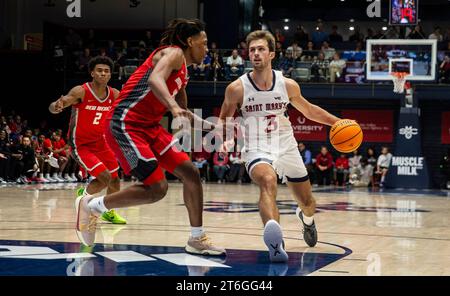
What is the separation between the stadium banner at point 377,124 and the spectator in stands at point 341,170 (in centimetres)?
215

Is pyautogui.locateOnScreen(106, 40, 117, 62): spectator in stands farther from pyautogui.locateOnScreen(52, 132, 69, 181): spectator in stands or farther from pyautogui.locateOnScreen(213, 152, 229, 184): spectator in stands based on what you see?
pyautogui.locateOnScreen(213, 152, 229, 184): spectator in stands

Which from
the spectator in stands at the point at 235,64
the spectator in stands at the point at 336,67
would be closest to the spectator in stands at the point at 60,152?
the spectator in stands at the point at 235,64

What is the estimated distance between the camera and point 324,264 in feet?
19.8

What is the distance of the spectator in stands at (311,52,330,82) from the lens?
24.2m

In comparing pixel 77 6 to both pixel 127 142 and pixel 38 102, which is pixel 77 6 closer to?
pixel 38 102

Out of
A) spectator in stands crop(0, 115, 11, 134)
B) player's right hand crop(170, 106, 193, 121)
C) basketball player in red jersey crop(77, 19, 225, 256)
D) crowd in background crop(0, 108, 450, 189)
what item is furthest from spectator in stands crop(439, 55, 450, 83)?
player's right hand crop(170, 106, 193, 121)

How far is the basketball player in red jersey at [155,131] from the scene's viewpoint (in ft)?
19.9

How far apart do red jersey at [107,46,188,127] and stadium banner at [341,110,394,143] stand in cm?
2140

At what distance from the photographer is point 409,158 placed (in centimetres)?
2280

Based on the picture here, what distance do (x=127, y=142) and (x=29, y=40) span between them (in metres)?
25.2

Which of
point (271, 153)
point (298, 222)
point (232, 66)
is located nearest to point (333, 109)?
point (232, 66)

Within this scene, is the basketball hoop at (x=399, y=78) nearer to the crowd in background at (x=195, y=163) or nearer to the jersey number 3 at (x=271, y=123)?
the crowd in background at (x=195, y=163)

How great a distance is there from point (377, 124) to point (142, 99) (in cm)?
2165

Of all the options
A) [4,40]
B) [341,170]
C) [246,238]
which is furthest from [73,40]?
[246,238]
